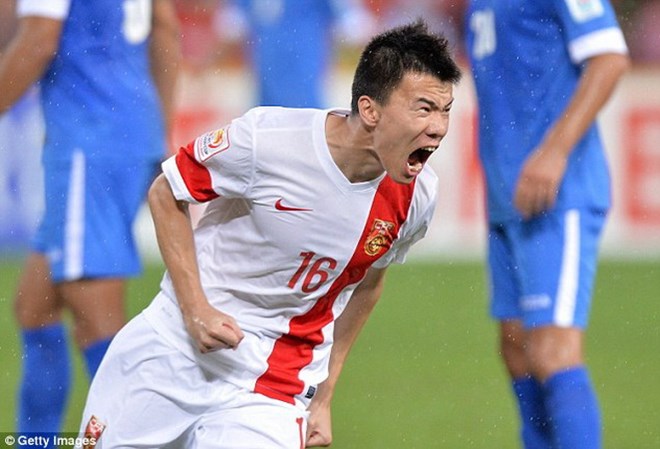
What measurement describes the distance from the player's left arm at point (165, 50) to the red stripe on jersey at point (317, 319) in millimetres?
1492

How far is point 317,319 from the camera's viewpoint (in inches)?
130

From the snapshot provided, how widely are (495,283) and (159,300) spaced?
1.19 meters

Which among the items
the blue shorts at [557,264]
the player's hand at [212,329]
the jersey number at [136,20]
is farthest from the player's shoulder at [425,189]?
the jersey number at [136,20]

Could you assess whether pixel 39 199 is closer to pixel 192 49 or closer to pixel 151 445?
pixel 192 49

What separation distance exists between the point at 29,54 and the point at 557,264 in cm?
164

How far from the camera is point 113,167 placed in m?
4.25

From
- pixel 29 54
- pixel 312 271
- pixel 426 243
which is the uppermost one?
pixel 29 54

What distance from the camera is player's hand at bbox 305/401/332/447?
334 cm

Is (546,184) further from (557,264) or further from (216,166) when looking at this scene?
(216,166)

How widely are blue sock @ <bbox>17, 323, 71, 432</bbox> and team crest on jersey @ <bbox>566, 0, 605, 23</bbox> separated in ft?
5.83

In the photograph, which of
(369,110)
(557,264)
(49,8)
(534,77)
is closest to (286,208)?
(369,110)

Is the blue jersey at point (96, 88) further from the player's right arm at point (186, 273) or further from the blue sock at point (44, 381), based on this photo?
the player's right arm at point (186, 273)

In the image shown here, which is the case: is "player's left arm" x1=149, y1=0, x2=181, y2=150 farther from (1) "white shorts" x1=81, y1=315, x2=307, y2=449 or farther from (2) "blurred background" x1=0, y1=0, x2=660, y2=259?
(2) "blurred background" x1=0, y1=0, x2=660, y2=259

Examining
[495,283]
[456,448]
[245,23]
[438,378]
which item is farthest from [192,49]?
[495,283]
